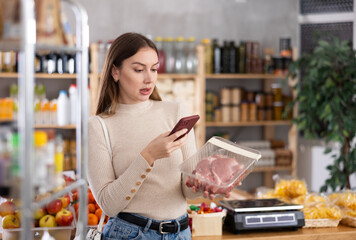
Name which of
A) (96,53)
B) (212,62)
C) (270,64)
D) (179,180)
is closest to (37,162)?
(179,180)

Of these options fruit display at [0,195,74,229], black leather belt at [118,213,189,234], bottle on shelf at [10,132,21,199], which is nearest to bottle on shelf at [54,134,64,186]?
bottle on shelf at [10,132,21,199]

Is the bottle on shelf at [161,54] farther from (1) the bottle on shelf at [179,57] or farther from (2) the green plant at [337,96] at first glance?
(2) the green plant at [337,96]

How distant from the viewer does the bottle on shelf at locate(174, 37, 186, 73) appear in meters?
5.34

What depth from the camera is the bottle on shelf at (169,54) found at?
5289 millimetres

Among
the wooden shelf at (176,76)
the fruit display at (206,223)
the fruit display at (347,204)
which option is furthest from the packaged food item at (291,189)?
the wooden shelf at (176,76)

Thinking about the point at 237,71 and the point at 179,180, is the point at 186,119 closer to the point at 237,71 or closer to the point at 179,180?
the point at 179,180

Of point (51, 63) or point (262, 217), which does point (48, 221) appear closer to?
point (262, 217)

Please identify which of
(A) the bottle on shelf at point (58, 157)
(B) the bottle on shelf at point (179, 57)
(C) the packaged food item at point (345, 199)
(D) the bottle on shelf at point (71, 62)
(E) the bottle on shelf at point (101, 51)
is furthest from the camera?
(B) the bottle on shelf at point (179, 57)

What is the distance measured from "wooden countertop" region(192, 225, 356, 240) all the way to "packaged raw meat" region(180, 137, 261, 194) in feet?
1.96

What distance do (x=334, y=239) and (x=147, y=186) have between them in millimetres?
1193

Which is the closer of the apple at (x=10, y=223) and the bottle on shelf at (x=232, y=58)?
the apple at (x=10, y=223)

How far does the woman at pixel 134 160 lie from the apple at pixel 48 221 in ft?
1.07

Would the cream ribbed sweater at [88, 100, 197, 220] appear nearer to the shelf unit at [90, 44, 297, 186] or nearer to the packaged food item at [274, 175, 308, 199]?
the packaged food item at [274, 175, 308, 199]

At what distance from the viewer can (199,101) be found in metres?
5.39
